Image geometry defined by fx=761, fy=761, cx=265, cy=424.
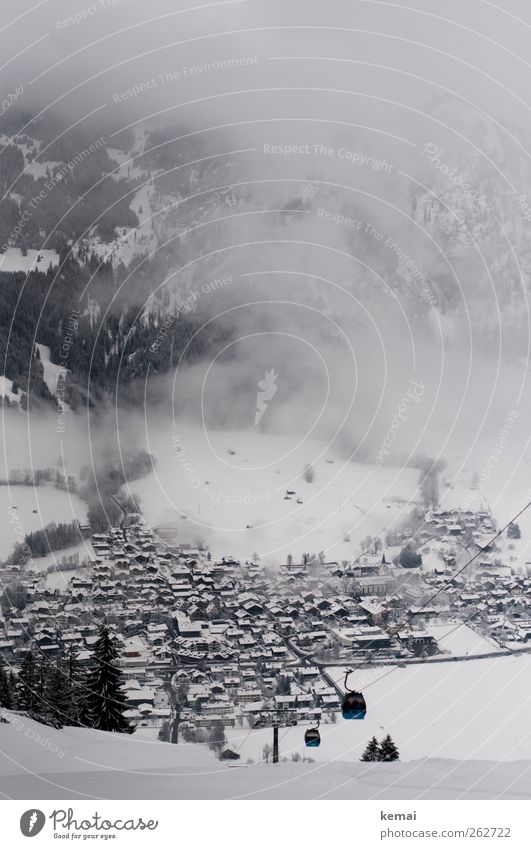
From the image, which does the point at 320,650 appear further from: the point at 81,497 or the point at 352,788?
the point at 352,788

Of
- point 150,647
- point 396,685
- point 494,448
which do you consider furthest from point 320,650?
point 494,448

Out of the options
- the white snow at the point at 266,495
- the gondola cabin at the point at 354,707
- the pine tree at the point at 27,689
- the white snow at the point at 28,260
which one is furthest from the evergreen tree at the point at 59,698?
the white snow at the point at 28,260

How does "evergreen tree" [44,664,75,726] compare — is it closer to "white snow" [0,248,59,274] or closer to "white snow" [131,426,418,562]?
"white snow" [131,426,418,562]

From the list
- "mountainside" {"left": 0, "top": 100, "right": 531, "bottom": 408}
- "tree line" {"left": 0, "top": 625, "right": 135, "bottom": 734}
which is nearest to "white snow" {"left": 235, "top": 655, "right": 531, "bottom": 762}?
"tree line" {"left": 0, "top": 625, "right": 135, "bottom": 734}

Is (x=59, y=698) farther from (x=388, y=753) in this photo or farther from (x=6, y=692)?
(x=388, y=753)

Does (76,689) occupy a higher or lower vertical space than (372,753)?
higher

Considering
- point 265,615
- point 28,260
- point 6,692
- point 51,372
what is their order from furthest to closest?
point 28,260
point 51,372
point 265,615
point 6,692

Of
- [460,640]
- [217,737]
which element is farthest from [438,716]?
[217,737]
